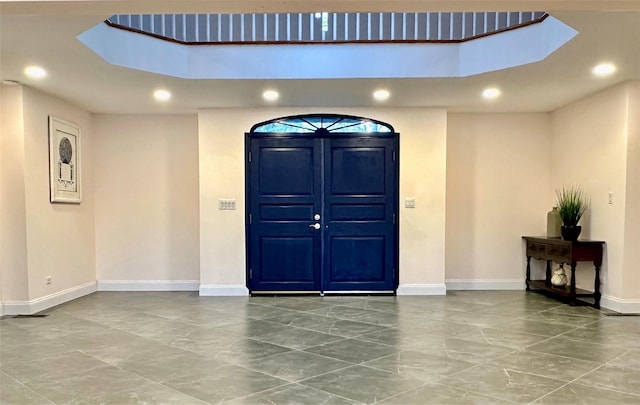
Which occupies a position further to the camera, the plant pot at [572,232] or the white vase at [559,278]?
the white vase at [559,278]

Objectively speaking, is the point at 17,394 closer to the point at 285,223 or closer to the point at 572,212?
the point at 285,223

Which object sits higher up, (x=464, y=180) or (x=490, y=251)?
(x=464, y=180)

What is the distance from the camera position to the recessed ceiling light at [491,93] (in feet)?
16.0

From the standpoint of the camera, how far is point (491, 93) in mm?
5043

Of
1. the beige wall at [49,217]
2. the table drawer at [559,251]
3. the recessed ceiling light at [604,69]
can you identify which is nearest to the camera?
the recessed ceiling light at [604,69]

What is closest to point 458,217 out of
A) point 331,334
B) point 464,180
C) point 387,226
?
point 464,180

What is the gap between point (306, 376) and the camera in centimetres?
298

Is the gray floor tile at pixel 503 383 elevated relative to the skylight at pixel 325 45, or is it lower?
lower

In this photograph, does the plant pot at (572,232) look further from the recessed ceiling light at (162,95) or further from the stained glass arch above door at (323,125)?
the recessed ceiling light at (162,95)

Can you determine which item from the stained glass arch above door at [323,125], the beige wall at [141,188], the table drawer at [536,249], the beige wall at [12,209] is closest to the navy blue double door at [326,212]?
the stained glass arch above door at [323,125]

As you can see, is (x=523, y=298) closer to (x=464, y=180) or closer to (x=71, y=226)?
(x=464, y=180)

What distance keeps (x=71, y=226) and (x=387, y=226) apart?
4073 mm

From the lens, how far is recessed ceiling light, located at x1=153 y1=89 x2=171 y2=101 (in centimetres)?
492

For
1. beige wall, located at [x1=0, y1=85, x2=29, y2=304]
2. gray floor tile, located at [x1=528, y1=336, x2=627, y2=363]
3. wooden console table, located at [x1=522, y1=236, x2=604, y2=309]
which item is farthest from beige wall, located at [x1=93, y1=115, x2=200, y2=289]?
wooden console table, located at [x1=522, y1=236, x2=604, y2=309]
